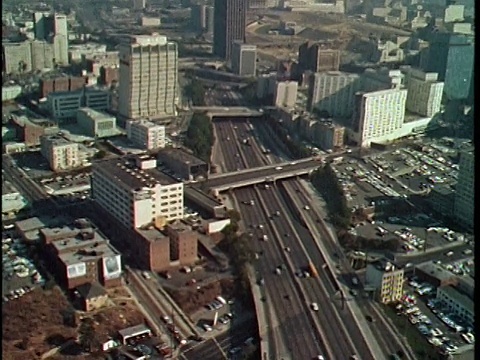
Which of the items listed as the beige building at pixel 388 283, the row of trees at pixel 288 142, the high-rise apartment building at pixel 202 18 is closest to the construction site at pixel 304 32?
the high-rise apartment building at pixel 202 18

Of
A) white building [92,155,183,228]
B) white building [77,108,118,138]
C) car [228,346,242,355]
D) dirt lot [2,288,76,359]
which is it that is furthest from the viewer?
white building [77,108,118,138]

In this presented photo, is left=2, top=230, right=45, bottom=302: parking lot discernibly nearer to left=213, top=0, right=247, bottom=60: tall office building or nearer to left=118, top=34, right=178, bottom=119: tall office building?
left=118, top=34, right=178, bottom=119: tall office building

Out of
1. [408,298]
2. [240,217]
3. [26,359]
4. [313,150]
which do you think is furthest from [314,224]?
[26,359]

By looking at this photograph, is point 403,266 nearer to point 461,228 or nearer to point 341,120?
point 461,228

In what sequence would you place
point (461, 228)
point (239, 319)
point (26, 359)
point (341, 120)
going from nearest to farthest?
1. point (26, 359)
2. point (239, 319)
3. point (461, 228)
4. point (341, 120)

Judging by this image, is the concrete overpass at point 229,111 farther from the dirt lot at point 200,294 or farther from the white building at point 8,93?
the dirt lot at point 200,294

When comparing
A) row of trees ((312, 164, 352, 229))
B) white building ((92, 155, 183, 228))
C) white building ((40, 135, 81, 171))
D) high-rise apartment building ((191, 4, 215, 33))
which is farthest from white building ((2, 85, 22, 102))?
high-rise apartment building ((191, 4, 215, 33))
